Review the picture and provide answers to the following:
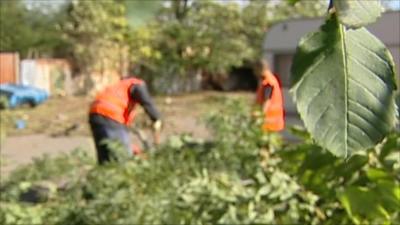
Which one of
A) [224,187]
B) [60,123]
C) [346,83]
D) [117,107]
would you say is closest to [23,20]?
[346,83]

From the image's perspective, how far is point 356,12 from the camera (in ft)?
1.92

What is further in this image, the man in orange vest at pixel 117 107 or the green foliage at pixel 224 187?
the man in orange vest at pixel 117 107

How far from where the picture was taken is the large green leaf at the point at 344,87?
0.60 meters

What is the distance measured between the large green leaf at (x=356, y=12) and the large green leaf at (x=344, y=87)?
0.02m

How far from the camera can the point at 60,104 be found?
18.9 meters

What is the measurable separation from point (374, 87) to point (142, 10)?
23 centimetres

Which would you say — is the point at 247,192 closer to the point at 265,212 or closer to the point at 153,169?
the point at 265,212

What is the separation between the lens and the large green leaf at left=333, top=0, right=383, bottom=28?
57cm

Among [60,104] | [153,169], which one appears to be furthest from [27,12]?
[60,104]

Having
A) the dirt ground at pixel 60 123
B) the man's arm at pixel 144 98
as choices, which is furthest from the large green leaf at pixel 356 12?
the dirt ground at pixel 60 123

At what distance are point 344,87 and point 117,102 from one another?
664 centimetres

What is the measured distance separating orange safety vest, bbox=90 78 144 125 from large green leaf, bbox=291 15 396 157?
640 cm

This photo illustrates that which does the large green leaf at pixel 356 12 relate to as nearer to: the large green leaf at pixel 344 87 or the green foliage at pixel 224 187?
the large green leaf at pixel 344 87

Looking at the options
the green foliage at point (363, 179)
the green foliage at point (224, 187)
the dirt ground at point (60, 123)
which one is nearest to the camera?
the green foliage at point (363, 179)
